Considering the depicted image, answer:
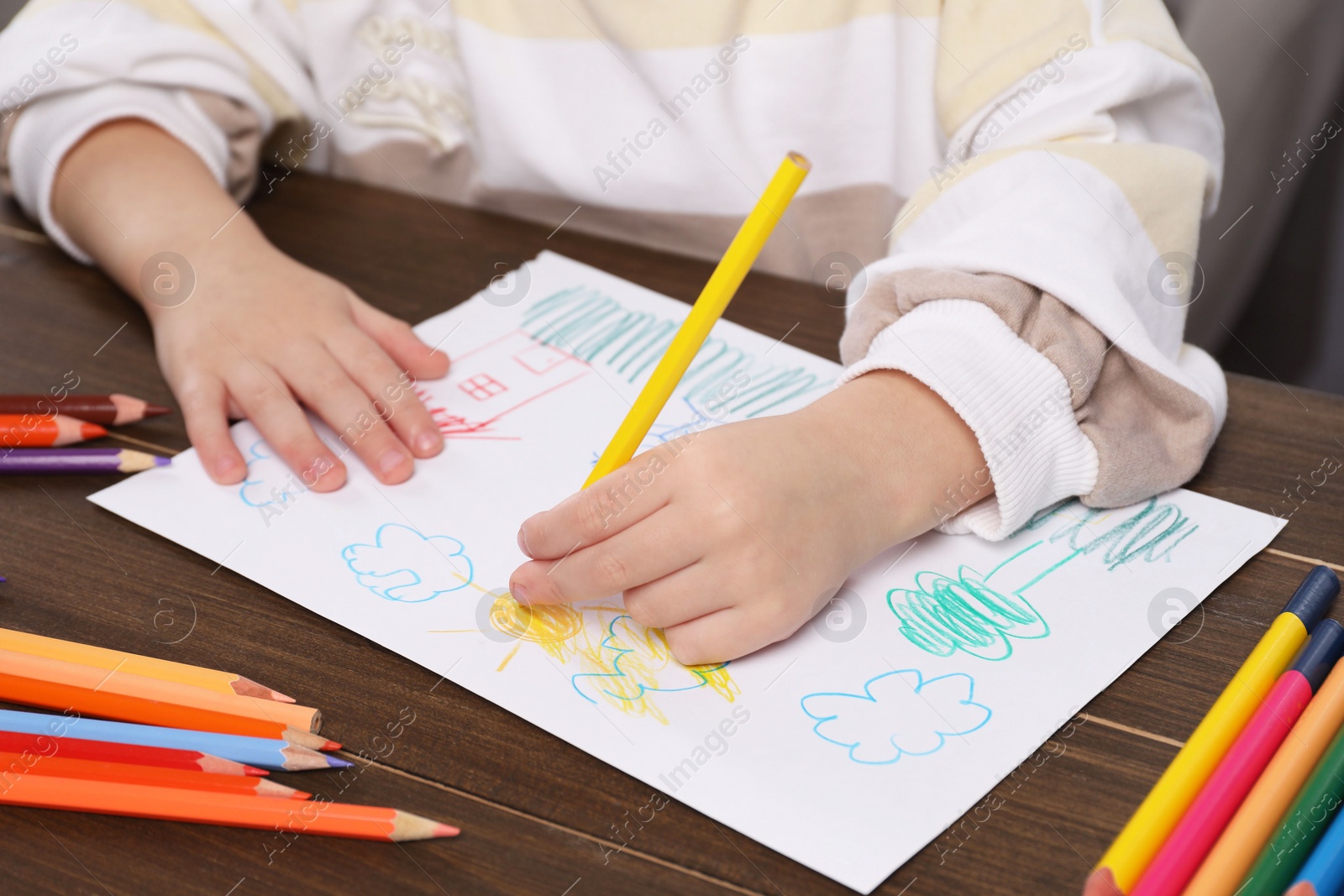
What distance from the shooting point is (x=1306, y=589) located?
13.6 inches

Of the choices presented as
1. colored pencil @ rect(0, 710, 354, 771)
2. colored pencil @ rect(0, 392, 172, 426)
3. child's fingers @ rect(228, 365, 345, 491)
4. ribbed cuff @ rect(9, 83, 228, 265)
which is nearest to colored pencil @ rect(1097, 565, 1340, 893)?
colored pencil @ rect(0, 710, 354, 771)

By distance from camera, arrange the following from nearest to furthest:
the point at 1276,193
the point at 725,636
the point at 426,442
→ the point at 725,636 < the point at 426,442 < the point at 1276,193

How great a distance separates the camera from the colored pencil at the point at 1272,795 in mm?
251

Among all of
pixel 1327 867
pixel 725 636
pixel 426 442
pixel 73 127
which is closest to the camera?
pixel 1327 867

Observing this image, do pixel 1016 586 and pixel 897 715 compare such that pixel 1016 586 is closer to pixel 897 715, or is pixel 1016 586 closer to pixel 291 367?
pixel 897 715

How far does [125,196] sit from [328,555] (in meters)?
0.33

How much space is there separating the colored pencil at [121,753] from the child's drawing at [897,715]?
177 millimetres

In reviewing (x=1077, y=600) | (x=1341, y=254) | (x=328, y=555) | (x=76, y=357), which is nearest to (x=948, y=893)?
(x=1077, y=600)

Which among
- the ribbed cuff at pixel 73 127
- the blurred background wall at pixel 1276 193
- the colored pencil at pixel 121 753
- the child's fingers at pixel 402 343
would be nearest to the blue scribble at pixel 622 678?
the colored pencil at pixel 121 753

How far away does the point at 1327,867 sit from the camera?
0.25 meters

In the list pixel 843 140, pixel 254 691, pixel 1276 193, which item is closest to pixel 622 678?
pixel 254 691

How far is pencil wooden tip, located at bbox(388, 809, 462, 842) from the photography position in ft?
0.93

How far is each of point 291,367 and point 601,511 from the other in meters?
0.23

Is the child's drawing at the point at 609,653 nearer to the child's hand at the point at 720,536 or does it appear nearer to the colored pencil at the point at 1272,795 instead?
the child's hand at the point at 720,536
